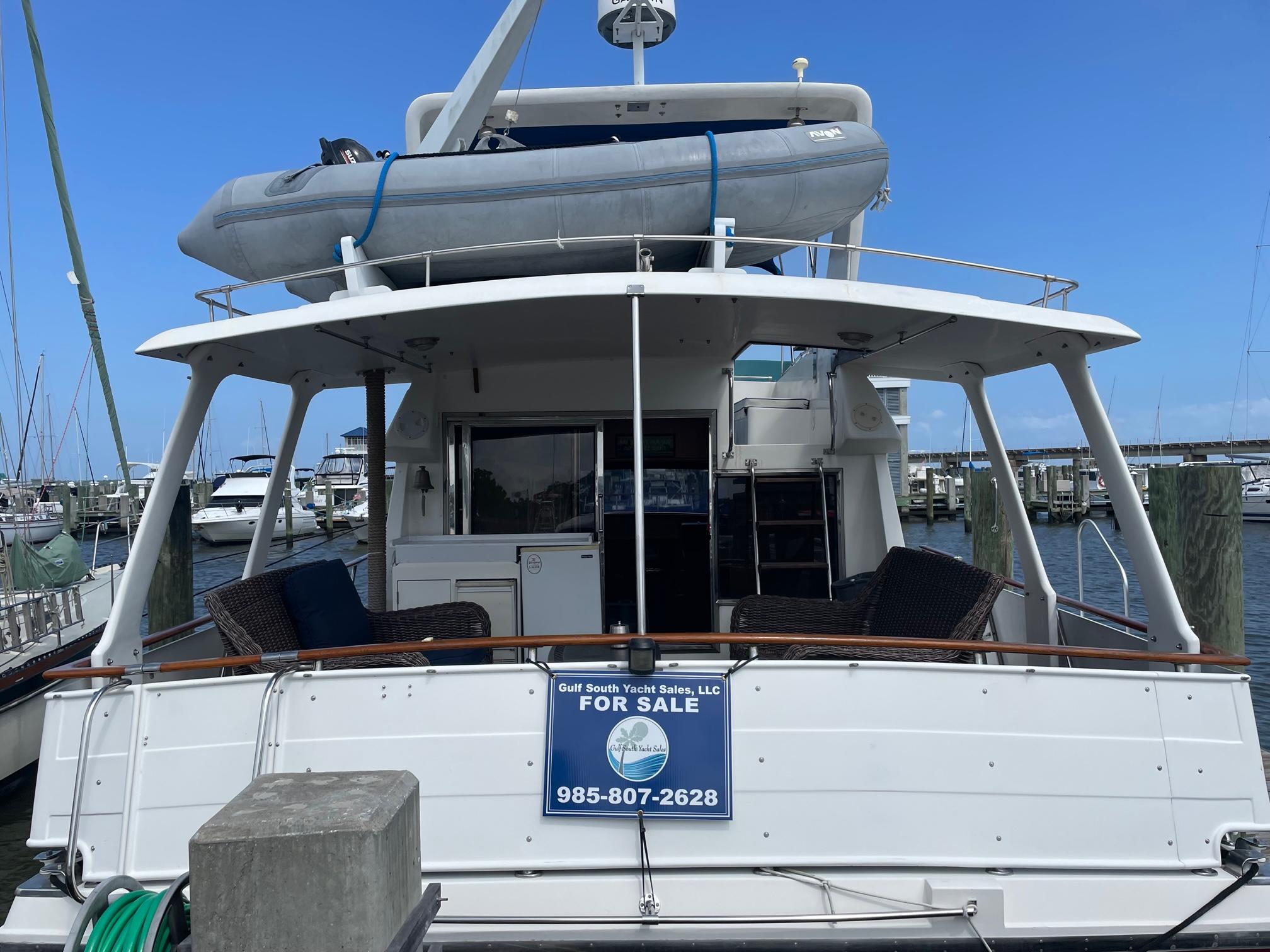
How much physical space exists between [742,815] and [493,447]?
3.95m

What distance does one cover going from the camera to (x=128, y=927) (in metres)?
2.20

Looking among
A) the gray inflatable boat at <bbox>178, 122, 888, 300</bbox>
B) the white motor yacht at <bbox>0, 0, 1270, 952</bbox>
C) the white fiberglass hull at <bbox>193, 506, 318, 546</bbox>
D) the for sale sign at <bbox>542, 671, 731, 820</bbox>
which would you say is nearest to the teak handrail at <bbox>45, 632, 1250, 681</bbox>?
the white motor yacht at <bbox>0, 0, 1270, 952</bbox>

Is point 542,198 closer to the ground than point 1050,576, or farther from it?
farther from it

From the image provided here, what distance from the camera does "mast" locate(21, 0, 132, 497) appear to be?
677cm

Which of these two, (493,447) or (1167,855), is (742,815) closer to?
(1167,855)

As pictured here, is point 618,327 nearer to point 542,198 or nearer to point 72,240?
point 542,198

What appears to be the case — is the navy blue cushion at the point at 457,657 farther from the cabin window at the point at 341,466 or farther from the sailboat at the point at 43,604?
the cabin window at the point at 341,466

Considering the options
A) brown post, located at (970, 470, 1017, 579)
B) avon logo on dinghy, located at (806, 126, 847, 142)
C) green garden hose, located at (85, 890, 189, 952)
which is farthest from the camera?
brown post, located at (970, 470, 1017, 579)

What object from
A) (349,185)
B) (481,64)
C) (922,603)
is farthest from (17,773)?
(922,603)

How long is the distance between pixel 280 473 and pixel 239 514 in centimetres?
2473

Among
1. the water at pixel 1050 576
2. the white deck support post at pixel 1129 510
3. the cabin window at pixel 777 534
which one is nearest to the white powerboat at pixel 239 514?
the water at pixel 1050 576

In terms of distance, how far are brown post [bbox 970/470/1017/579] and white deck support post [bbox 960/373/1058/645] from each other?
12.5 ft

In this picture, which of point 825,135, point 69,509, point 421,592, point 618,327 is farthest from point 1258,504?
point 69,509

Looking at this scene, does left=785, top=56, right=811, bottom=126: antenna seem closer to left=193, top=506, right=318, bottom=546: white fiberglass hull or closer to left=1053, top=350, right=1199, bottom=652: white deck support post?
left=1053, top=350, right=1199, bottom=652: white deck support post
